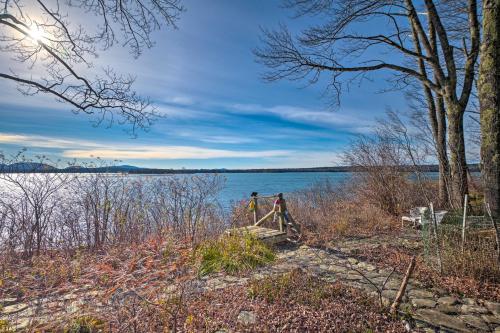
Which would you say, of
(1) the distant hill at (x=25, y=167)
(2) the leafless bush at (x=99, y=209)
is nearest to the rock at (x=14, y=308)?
(2) the leafless bush at (x=99, y=209)

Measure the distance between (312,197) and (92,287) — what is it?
10.4 meters

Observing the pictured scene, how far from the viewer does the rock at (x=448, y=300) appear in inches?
152

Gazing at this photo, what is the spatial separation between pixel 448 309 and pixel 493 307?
2.13 feet

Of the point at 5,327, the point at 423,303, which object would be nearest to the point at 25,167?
the point at 5,327

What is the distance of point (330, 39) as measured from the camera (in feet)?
28.5

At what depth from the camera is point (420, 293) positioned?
4176 mm

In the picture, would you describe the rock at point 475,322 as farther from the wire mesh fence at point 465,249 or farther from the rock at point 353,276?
the rock at point 353,276

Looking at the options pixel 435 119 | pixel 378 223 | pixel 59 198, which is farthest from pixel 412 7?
pixel 59 198

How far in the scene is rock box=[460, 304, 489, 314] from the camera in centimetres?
365

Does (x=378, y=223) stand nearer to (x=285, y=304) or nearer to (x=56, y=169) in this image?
(x=285, y=304)

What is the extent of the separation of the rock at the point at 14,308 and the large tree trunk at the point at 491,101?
9139 mm

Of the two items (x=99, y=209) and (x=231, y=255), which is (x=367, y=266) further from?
(x=99, y=209)

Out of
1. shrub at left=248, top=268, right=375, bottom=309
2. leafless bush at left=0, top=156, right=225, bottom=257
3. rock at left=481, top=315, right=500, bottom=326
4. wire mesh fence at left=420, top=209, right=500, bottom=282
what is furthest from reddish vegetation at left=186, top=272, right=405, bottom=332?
leafless bush at left=0, top=156, right=225, bottom=257

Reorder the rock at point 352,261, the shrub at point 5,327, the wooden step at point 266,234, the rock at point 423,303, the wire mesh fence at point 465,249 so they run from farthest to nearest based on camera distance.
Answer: the wooden step at point 266,234 < the rock at point 352,261 < the wire mesh fence at point 465,249 < the rock at point 423,303 < the shrub at point 5,327
